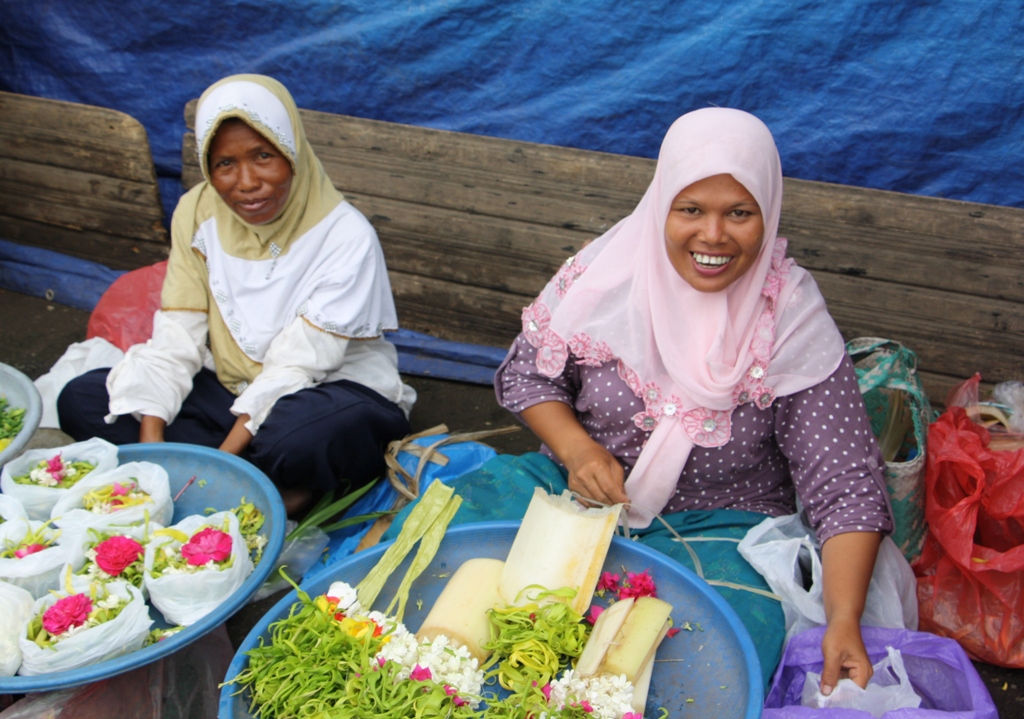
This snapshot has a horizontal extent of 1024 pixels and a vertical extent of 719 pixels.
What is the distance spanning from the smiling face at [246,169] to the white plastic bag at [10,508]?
96 cm

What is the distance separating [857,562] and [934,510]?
18.7 inches

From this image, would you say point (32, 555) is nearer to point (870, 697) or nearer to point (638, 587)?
point (638, 587)

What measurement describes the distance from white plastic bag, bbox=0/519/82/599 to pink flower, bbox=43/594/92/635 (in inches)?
4.9

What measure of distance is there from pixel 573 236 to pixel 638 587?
5.78 ft

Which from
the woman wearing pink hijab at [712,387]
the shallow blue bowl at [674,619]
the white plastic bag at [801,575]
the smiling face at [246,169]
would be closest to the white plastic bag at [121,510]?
the shallow blue bowl at [674,619]

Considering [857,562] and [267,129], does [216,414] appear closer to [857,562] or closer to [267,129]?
[267,129]

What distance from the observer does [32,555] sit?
181 cm

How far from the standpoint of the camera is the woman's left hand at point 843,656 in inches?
66.1

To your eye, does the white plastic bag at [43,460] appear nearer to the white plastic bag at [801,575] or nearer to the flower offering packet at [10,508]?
the flower offering packet at [10,508]

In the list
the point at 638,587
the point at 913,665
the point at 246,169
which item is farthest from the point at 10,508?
the point at 913,665

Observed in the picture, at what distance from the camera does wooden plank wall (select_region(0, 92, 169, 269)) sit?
381 cm

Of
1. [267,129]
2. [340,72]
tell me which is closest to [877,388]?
[267,129]

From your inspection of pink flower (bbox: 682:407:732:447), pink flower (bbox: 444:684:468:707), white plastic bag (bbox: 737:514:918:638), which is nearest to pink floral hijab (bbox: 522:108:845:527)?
pink flower (bbox: 682:407:732:447)

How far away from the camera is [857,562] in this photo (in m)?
1.78
